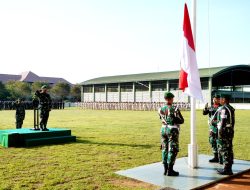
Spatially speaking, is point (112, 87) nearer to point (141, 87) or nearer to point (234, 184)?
point (141, 87)

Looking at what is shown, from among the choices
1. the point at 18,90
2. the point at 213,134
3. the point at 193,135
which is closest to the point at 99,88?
the point at 18,90

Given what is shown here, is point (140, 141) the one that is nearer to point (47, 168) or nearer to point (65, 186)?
point (47, 168)

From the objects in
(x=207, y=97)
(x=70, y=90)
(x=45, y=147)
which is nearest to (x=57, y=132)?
(x=45, y=147)

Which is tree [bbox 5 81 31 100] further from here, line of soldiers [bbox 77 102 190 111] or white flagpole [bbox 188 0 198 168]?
white flagpole [bbox 188 0 198 168]

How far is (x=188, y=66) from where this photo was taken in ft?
23.2

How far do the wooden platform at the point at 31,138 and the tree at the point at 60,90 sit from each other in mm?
82798

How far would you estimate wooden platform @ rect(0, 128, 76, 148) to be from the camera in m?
10.8

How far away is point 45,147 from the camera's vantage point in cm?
1070

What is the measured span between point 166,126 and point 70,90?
318ft

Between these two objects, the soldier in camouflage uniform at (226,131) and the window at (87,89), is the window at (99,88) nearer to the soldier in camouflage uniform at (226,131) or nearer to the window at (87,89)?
the window at (87,89)

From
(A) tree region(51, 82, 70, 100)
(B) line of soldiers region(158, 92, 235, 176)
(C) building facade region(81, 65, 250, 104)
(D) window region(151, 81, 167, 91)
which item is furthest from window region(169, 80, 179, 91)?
(A) tree region(51, 82, 70, 100)

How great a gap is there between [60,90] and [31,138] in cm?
8545

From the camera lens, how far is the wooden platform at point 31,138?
35.5 ft

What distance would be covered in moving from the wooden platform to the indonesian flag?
6.49 m
